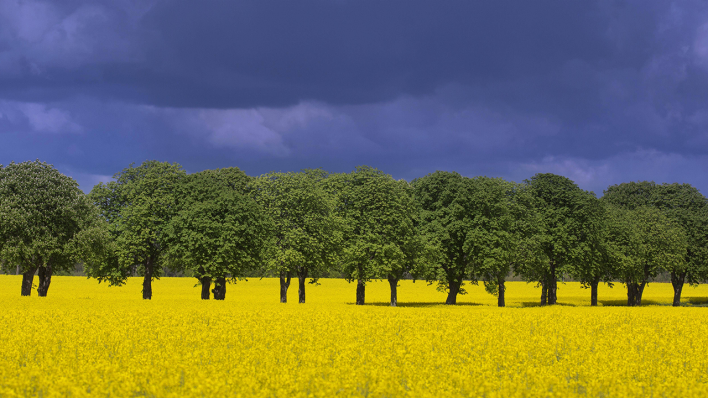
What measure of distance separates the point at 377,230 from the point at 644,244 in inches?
1426

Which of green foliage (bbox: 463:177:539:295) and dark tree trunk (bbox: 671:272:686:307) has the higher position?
green foliage (bbox: 463:177:539:295)

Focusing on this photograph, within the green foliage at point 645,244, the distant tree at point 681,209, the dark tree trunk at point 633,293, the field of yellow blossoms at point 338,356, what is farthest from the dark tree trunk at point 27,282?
the distant tree at point 681,209

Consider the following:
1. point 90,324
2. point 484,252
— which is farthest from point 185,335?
point 484,252

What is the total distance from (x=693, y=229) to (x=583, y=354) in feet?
199

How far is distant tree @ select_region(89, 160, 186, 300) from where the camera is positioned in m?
47.7

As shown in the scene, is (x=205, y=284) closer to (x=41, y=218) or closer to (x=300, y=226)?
(x=300, y=226)

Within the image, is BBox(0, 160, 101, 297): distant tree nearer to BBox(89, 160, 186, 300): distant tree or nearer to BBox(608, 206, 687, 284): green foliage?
BBox(89, 160, 186, 300): distant tree

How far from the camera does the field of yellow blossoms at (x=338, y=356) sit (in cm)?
1052

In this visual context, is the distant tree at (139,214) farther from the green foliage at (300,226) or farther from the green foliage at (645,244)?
the green foliage at (645,244)

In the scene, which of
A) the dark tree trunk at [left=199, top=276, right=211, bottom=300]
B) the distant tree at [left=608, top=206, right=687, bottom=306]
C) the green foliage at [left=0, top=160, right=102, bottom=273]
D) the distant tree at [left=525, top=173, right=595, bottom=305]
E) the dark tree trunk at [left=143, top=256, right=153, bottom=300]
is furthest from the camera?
the distant tree at [left=608, top=206, right=687, bottom=306]

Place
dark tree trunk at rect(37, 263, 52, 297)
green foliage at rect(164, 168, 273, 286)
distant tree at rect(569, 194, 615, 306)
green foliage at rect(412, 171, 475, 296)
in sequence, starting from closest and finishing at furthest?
green foliage at rect(164, 168, 273, 286) → dark tree trunk at rect(37, 263, 52, 297) → green foliage at rect(412, 171, 475, 296) → distant tree at rect(569, 194, 615, 306)

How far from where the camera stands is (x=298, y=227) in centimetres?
4700

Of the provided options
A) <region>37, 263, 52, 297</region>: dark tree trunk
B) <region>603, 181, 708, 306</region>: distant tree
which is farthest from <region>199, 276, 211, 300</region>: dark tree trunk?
<region>603, 181, 708, 306</region>: distant tree

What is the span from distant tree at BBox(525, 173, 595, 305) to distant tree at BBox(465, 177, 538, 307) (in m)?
1.76
